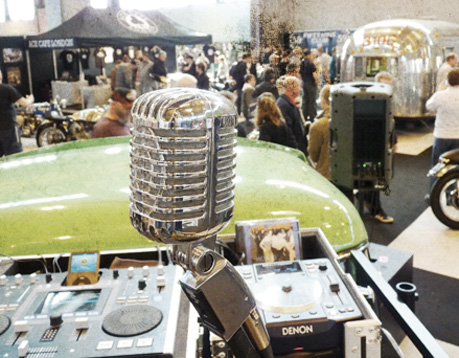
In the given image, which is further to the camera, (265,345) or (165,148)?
(265,345)

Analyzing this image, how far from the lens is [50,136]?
809cm

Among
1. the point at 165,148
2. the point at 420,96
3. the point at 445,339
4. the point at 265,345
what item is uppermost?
the point at 165,148

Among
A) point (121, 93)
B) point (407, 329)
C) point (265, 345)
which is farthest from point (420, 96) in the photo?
point (265, 345)

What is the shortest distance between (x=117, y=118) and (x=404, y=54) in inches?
289

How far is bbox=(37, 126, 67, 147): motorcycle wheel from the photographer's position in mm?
8039

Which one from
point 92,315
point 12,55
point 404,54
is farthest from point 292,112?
point 12,55

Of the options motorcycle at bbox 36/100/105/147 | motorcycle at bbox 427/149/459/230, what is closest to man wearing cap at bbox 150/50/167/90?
motorcycle at bbox 36/100/105/147

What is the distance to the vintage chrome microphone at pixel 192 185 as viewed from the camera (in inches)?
28.6

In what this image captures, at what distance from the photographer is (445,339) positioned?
10.2ft

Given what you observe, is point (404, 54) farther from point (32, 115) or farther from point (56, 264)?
point (56, 264)

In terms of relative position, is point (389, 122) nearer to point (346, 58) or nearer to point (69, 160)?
point (69, 160)

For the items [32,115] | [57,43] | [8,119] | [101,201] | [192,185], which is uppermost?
[57,43]

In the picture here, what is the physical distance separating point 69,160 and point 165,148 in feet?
7.56

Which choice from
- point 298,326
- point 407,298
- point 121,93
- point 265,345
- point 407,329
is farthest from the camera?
point 121,93
